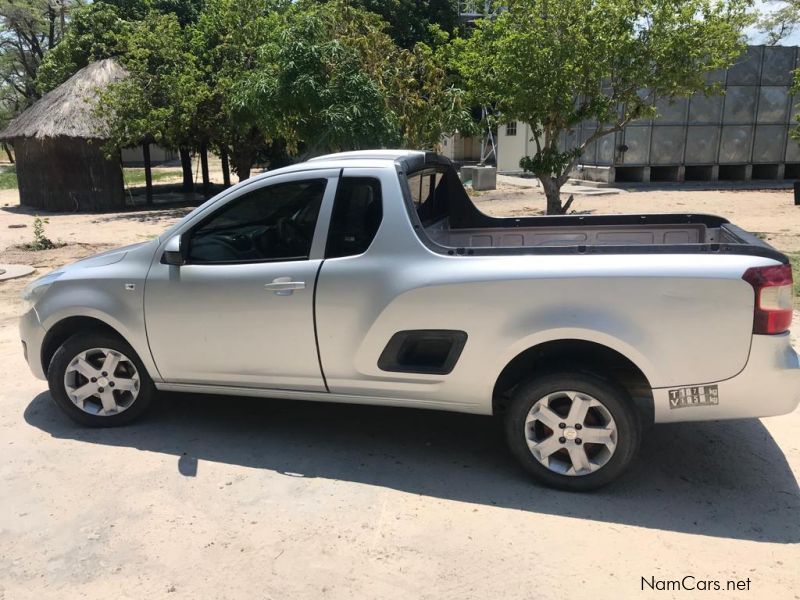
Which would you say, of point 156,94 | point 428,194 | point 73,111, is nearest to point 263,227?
point 428,194

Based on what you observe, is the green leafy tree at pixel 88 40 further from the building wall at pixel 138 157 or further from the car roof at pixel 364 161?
the car roof at pixel 364 161

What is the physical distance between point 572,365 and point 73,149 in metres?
20.1

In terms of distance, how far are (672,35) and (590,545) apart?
33.9 ft

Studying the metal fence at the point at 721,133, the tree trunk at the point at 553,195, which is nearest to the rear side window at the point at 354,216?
the tree trunk at the point at 553,195

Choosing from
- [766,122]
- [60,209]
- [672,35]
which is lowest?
[60,209]

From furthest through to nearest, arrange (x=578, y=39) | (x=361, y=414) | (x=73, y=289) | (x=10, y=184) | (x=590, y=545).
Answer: (x=10, y=184) < (x=578, y=39) < (x=361, y=414) < (x=73, y=289) < (x=590, y=545)

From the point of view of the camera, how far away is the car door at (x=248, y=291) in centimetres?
400

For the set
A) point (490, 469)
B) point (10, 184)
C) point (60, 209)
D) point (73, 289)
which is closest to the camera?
point (490, 469)

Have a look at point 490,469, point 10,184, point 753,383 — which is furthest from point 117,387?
point 10,184

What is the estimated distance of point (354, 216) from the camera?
13.1ft

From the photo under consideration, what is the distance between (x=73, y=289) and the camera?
14.6 ft

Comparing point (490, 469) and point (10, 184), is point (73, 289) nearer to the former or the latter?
point (490, 469)

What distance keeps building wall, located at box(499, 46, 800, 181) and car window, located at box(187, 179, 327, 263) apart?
20232 millimetres

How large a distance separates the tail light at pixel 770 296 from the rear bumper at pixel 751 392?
0.20 feet
